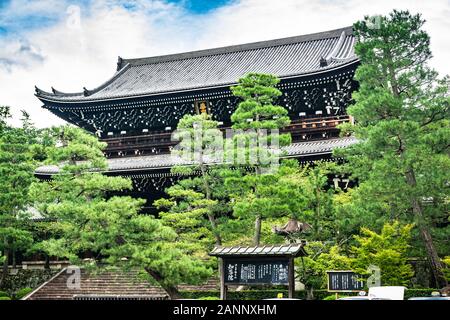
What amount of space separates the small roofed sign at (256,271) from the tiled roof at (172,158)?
698 centimetres

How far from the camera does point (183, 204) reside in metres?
A: 17.1

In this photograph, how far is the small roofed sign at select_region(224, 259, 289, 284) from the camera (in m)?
12.2

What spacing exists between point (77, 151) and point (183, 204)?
3.55 m

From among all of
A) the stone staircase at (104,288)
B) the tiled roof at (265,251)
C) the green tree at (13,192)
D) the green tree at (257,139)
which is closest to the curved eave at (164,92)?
the green tree at (257,139)

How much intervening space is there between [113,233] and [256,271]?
4.69 metres

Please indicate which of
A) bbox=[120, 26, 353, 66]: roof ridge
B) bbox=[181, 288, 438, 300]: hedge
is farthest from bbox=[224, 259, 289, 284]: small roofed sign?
bbox=[120, 26, 353, 66]: roof ridge

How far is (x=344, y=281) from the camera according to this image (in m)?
13.2

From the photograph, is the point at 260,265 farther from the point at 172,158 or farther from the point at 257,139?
the point at 172,158

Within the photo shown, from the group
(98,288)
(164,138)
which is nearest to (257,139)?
(98,288)

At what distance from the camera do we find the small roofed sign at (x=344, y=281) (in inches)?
518

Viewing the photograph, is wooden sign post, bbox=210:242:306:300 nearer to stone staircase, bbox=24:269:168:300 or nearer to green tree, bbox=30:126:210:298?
green tree, bbox=30:126:210:298
